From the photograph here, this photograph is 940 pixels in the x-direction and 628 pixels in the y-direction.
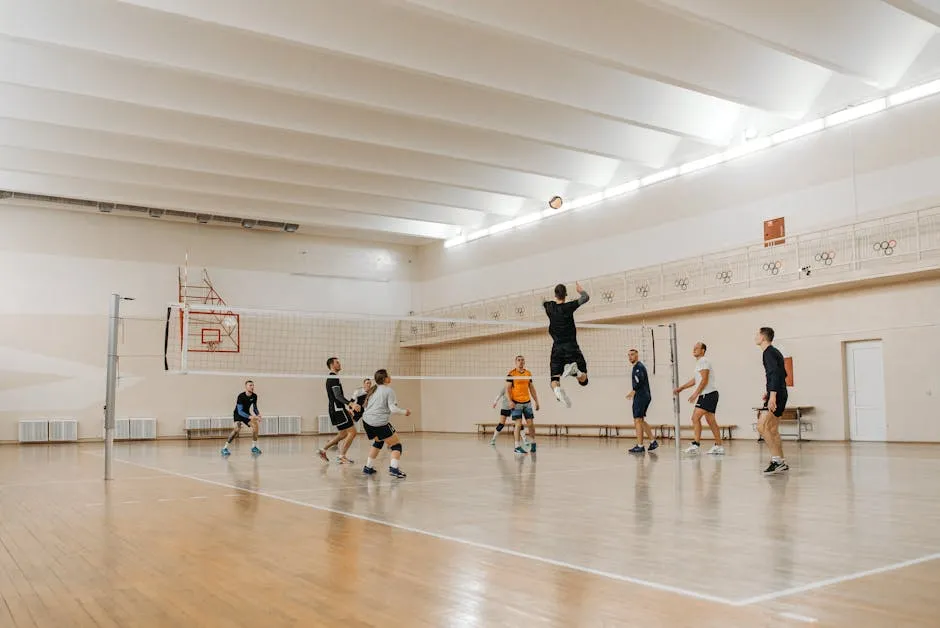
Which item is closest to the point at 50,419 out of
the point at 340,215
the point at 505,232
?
the point at 340,215

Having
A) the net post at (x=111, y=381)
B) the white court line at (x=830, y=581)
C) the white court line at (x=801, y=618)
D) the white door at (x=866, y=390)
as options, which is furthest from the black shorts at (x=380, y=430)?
the white door at (x=866, y=390)

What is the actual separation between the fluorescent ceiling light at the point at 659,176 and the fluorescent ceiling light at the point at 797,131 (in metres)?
3.23

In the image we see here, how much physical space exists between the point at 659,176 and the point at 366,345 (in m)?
13.4

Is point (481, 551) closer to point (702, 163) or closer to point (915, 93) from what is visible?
point (915, 93)

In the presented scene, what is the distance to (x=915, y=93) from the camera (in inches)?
663

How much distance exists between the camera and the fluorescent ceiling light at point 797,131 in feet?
61.5

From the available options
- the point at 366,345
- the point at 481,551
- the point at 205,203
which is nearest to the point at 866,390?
the point at 481,551

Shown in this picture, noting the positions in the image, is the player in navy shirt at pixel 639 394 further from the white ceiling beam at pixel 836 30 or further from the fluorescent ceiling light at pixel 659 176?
the fluorescent ceiling light at pixel 659 176

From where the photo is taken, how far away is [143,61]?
14734 millimetres

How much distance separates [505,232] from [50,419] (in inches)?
640

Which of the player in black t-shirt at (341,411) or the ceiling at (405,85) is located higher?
the ceiling at (405,85)

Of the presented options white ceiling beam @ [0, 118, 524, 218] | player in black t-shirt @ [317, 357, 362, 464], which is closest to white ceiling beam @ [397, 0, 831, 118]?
player in black t-shirt @ [317, 357, 362, 464]

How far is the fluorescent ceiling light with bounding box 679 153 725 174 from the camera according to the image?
68.8ft

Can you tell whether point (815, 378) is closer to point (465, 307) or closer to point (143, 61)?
point (465, 307)
